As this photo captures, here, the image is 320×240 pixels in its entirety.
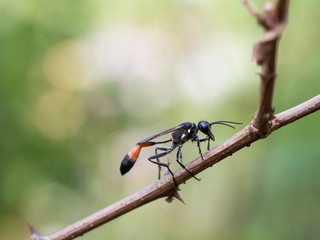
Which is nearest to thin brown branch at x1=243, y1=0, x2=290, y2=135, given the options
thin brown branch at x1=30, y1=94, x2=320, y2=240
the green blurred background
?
thin brown branch at x1=30, y1=94, x2=320, y2=240

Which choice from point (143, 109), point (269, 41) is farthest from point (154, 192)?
point (143, 109)

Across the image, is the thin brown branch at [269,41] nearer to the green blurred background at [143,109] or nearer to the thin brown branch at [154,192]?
the thin brown branch at [154,192]

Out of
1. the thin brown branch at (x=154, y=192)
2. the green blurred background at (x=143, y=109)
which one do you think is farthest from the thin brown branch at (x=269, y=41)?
the green blurred background at (x=143, y=109)

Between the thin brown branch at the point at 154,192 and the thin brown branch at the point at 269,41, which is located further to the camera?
the thin brown branch at the point at 154,192

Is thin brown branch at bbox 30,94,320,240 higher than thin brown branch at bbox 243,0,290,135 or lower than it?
lower

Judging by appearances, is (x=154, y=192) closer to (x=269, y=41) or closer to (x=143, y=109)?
(x=269, y=41)

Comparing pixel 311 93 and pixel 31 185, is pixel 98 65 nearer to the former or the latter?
pixel 31 185

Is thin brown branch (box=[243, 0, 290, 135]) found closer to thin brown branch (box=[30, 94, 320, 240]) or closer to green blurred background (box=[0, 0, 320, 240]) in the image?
thin brown branch (box=[30, 94, 320, 240])

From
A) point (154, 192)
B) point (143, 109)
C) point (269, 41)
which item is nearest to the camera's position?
point (269, 41)
